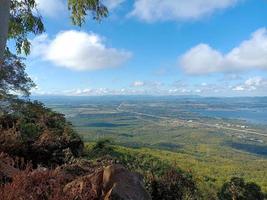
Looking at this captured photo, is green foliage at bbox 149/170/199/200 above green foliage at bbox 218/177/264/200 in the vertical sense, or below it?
above

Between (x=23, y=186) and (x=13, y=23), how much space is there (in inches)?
360

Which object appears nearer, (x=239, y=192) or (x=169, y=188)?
(x=169, y=188)

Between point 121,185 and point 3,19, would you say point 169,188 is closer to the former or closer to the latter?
point 121,185

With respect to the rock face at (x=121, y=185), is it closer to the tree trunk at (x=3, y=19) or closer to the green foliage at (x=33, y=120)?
the tree trunk at (x=3, y=19)

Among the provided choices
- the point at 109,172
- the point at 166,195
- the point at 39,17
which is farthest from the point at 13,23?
the point at 109,172

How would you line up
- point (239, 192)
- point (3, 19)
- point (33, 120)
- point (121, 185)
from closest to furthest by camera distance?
point (121, 185)
point (3, 19)
point (33, 120)
point (239, 192)

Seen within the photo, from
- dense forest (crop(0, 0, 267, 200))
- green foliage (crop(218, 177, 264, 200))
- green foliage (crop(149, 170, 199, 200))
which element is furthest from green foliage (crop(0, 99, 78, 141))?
green foliage (crop(218, 177, 264, 200))

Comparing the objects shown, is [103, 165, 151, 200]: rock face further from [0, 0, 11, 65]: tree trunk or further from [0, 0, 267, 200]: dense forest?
[0, 0, 11, 65]: tree trunk

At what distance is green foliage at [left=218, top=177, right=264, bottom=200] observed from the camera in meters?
13.5

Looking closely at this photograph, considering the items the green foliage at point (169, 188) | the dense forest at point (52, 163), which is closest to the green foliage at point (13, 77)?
the dense forest at point (52, 163)

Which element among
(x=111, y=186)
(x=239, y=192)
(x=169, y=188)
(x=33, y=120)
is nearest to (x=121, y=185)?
(x=111, y=186)

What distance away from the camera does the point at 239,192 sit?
13.7m

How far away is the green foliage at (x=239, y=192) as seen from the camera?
13.5 m

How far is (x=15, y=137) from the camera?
9.27m
